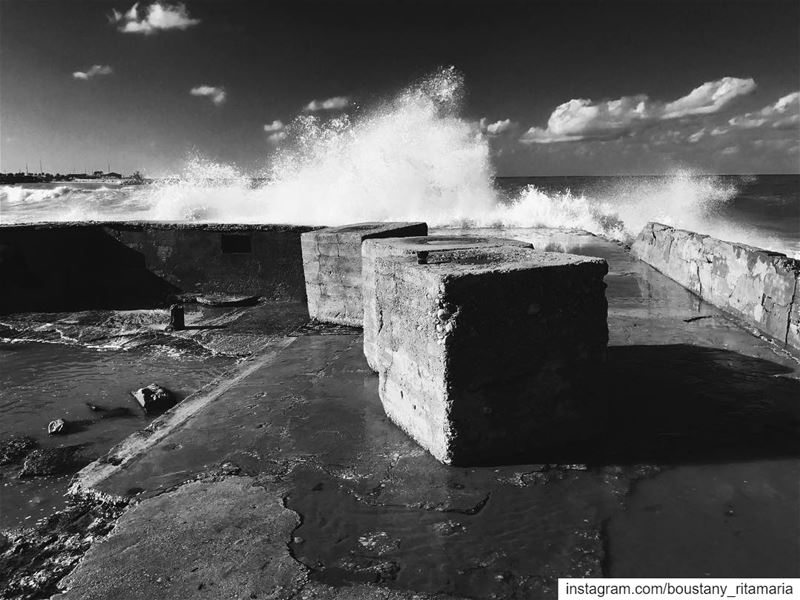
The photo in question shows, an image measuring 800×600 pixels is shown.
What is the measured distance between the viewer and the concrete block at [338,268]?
5492 millimetres

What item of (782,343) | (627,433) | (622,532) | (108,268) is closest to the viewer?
(622,532)

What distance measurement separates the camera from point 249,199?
23.9 m

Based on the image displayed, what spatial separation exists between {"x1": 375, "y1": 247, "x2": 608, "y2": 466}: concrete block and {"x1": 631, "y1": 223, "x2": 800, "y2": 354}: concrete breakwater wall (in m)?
2.56

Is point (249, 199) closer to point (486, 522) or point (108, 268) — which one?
point (108, 268)

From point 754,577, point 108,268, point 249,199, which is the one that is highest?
point 249,199

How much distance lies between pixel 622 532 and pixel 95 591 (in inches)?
78.3

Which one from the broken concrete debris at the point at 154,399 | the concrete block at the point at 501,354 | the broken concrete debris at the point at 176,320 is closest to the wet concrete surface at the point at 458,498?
the concrete block at the point at 501,354

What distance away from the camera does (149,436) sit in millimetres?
3260

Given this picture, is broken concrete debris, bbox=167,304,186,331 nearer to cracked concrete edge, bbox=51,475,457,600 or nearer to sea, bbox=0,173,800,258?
cracked concrete edge, bbox=51,475,457,600

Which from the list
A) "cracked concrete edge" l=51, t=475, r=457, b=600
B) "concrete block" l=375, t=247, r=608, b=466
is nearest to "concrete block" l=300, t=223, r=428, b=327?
"concrete block" l=375, t=247, r=608, b=466

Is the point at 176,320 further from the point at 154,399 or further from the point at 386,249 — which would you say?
the point at 386,249

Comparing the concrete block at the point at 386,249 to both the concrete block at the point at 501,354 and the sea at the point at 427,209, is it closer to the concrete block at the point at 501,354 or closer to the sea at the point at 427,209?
the concrete block at the point at 501,354

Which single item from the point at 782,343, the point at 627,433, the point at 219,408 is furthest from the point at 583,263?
the point at 782,343

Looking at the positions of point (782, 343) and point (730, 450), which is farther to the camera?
point (782, 343)
